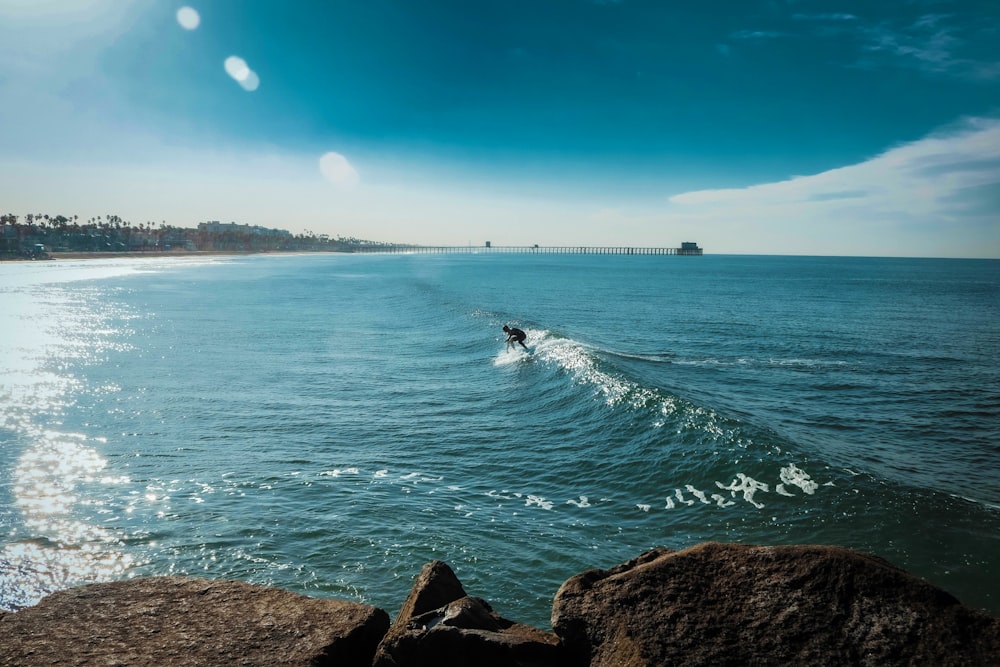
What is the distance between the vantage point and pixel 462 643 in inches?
200

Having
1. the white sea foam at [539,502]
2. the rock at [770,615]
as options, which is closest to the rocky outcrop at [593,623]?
the rock at [770,615]

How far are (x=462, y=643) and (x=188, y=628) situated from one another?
2.60 m

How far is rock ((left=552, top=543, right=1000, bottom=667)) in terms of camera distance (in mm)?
4184

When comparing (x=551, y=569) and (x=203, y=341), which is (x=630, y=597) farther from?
→ (x=203, y=341)

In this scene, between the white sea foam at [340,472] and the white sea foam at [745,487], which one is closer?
the white sea foam at [745,487]

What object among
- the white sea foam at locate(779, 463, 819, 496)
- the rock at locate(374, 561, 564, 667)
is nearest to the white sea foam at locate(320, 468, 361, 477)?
the rock at locate(374, 561, 564, 667)

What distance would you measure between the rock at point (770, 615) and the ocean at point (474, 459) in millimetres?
3523

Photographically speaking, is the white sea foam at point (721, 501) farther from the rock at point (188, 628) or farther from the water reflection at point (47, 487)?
the water reflection at point (47, 487)

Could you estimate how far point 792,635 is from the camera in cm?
439

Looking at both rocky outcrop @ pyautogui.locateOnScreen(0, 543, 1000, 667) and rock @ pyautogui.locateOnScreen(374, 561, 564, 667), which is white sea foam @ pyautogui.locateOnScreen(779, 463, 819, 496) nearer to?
rocky outcrop @ pyautogui.locateOnScreen(0, 543, 1000, 667)

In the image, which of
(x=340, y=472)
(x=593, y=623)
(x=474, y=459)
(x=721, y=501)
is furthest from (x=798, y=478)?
(x=340, y=472)

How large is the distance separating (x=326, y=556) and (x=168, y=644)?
185 inches

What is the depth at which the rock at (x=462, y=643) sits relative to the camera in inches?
199

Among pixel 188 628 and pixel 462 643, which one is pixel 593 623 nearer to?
pixel 462 643
